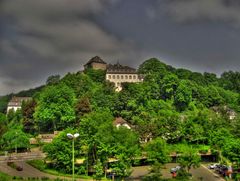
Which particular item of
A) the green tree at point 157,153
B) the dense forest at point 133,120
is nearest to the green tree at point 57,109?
the dense forest at point 133,120

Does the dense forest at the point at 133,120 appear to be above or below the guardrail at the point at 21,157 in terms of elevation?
above

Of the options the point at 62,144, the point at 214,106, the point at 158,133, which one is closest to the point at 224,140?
the point at 158,133

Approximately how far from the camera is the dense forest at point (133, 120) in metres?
49.0

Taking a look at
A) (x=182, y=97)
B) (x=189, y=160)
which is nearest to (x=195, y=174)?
(x=189, y=160)

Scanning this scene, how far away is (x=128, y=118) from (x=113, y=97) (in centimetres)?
764

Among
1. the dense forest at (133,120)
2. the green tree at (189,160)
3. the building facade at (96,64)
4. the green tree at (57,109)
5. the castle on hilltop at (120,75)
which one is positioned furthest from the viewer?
the building facade at (96,64)

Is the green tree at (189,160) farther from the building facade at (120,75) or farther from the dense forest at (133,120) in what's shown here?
the building facade at (120,75)

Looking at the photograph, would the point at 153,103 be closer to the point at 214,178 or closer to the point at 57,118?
the point at 57,118

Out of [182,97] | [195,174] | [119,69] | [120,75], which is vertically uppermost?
[119,69]

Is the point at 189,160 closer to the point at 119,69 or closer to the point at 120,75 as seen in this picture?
the point at 120,75

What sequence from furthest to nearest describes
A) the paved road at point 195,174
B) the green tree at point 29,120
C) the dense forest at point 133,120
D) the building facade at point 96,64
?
the building facade at point 96,64
the green tree at point 29,120
the paved road at point 195,174
the dense forest at point 133,120

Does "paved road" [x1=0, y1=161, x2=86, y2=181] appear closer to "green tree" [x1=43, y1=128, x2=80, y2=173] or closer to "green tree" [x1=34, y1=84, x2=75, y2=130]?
"green tree" [x1=43, y1=128, x2=80, y2=173]

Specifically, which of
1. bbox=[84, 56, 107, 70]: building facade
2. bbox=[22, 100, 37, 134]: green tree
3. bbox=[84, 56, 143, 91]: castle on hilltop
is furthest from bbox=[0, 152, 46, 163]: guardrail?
bbox=[84, 56, 107, 70]: building facade

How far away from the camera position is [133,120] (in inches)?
2901
